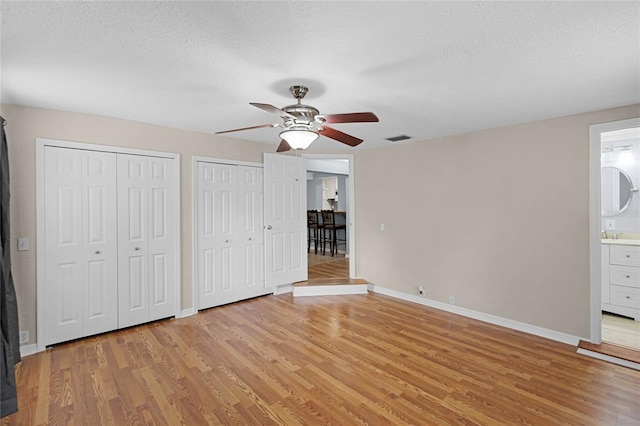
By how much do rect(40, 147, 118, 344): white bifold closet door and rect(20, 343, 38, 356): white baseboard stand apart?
0.12m

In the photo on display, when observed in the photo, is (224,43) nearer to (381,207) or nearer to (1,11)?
(1,11)

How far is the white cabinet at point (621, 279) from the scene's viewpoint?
360cm

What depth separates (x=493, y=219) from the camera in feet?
12.2

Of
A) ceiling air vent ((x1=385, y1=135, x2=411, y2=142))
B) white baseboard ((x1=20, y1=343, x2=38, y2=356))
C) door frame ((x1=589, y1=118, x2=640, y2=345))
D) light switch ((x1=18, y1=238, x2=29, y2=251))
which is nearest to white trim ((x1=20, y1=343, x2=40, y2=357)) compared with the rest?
white baseboard ((x1=20, y1=343, x2=38, y2=356))

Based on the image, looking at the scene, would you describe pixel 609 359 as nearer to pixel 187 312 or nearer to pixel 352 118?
pixel 352 118

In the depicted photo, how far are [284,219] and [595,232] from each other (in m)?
3.78

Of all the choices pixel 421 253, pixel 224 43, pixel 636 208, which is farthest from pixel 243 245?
pixel 636 208

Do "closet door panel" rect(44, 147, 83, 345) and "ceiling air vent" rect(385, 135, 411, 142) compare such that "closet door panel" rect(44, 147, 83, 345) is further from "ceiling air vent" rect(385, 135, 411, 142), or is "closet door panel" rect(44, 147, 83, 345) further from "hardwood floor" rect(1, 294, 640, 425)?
"ceiling air vent" rect(385, 135, 411, 142)

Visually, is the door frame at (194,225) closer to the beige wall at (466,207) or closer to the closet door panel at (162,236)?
the beige wall at (466,207)

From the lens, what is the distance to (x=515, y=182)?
3.55 metres

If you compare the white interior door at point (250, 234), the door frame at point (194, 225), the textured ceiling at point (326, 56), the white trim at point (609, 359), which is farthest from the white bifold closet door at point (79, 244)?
the white trim at point (609, 359)

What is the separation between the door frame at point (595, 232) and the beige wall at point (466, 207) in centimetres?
5

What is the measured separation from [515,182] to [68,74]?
4.38m

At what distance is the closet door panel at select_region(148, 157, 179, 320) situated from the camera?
3666 mm
